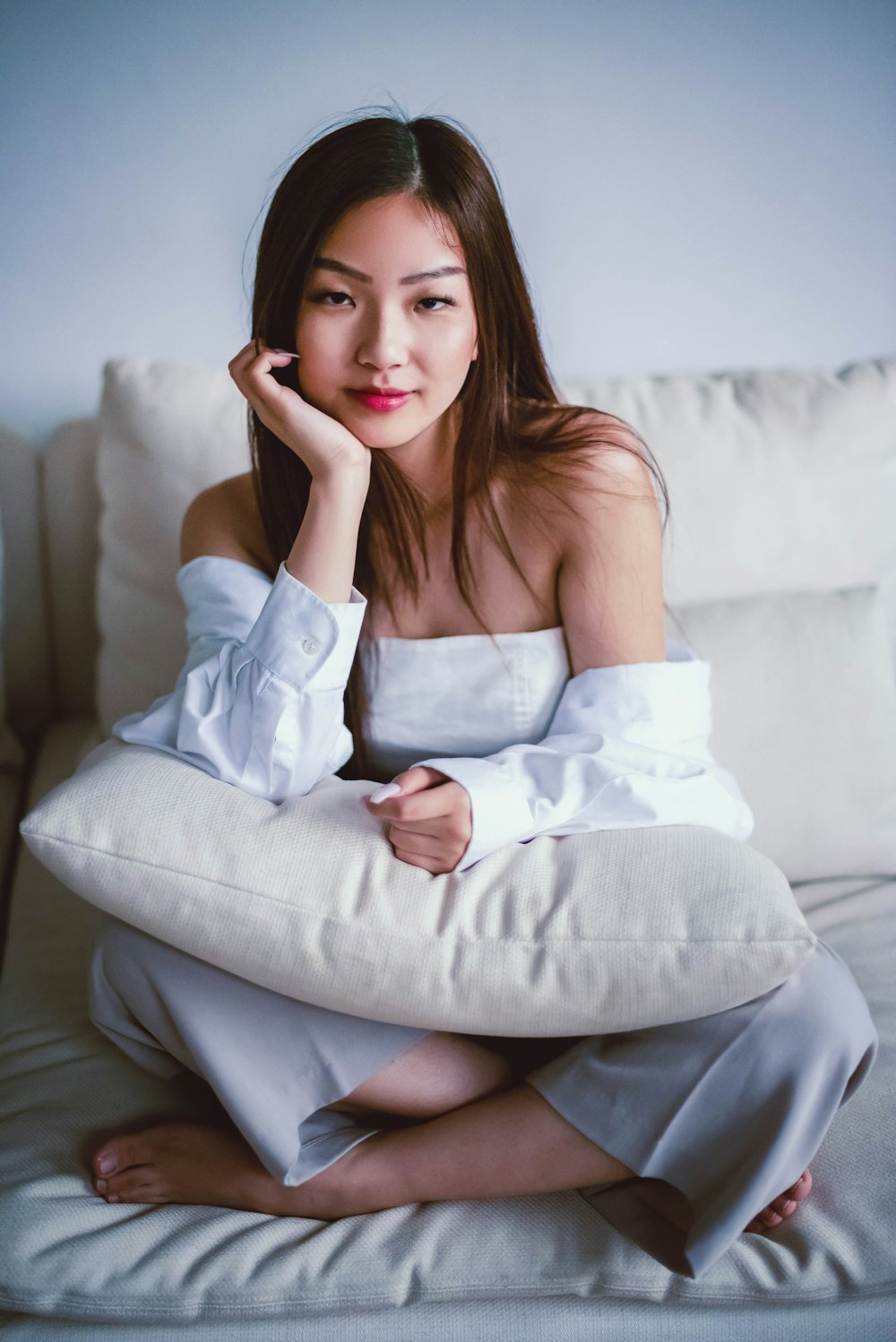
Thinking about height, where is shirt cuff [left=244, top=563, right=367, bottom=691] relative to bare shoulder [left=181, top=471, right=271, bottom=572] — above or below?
below

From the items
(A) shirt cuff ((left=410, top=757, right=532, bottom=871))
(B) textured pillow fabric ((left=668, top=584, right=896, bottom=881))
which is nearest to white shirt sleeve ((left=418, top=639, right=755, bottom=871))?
(A) shirt cuff ((left=410, top=757, right=532, bottom=871))

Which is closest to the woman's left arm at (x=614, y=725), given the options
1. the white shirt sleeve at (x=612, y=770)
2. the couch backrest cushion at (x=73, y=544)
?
the white shirt sleeve at (x=612, y=770)

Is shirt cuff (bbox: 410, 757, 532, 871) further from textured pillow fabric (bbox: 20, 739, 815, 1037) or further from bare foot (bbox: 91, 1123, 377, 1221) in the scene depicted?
bare foot (bbox: 91, 1123, 377, 1221)

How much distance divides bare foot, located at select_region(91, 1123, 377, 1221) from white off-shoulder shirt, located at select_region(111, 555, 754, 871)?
0.32m

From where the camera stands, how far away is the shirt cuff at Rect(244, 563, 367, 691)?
1064 millimetres

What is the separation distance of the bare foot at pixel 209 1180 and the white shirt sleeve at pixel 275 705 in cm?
34

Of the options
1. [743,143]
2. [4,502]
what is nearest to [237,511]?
[4,502]

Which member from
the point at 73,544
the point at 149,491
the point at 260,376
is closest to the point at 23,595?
the point at 73,544

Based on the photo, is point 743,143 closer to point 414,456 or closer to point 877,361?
point 877,361

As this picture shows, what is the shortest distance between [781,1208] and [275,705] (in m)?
0.65

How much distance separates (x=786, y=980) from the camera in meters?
0.90

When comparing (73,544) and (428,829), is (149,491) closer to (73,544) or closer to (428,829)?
(73,544)

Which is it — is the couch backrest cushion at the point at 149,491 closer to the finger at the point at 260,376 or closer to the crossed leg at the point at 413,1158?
the finger at the point at 260,376

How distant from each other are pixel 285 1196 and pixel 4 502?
1141mm
